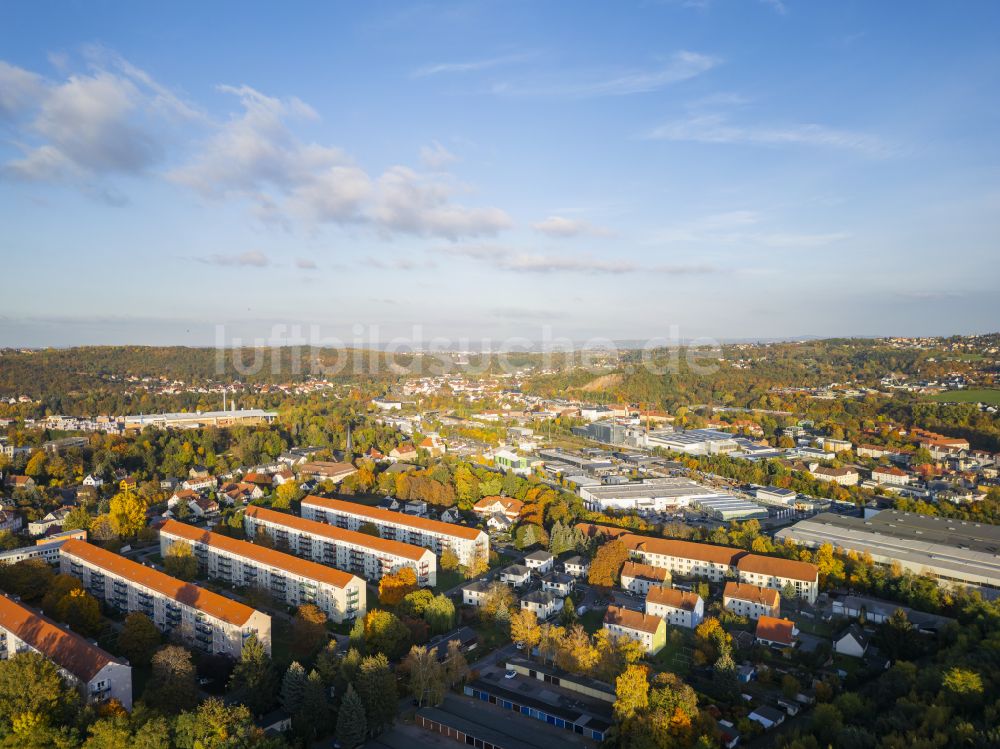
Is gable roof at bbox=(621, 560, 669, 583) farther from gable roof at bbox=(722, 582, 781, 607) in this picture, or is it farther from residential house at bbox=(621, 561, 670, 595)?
gable roof at bbox=(722, 582, 781, 607)

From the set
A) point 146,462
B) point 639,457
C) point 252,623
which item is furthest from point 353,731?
point 639,457

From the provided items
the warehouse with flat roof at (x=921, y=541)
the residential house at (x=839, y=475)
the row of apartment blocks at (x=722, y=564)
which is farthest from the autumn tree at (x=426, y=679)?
the residential house at (x=839, y=475)

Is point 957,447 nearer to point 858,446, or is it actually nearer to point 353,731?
point 858,446

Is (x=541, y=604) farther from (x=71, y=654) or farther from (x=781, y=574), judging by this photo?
(x=71, y=654)

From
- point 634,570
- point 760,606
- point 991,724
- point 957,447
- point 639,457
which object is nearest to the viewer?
point 991,724

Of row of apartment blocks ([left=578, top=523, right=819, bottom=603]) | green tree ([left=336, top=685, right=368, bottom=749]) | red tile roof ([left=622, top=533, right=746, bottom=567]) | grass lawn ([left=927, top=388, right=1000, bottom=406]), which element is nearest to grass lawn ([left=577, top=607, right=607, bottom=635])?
row of apartment blocks ([left=578, top=523, right=819, bottom=603])
